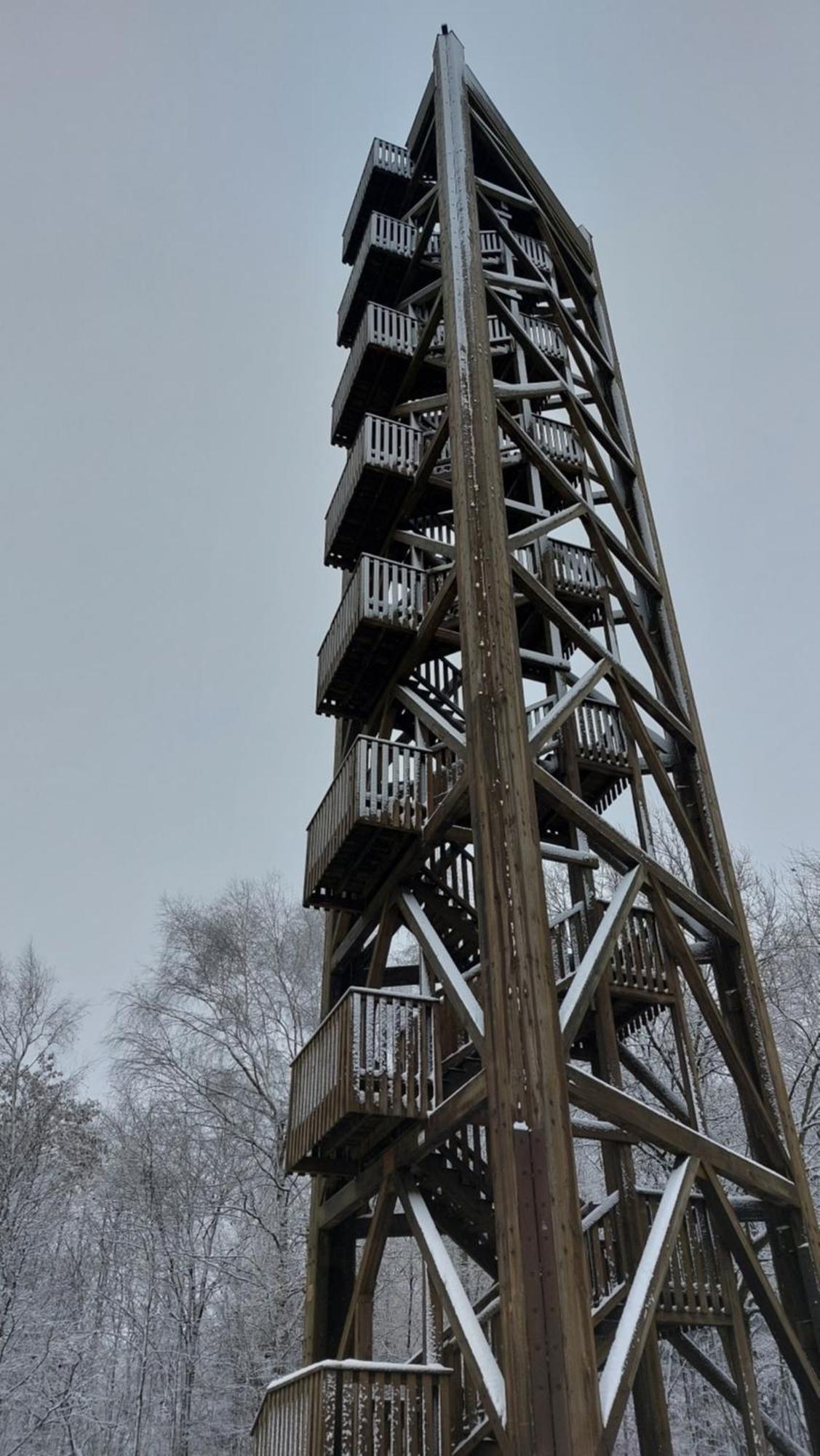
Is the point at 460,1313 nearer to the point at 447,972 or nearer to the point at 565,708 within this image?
the point at 447,972

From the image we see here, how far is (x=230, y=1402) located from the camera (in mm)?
21953

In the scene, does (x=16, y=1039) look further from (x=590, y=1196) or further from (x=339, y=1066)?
(x=339, y=1066)

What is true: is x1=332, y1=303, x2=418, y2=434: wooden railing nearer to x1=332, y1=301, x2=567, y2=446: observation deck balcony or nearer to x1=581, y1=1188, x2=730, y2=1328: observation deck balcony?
x1=332, y1=301, x2=567, y2=446: observation deck balcony

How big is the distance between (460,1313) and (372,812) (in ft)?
15.1

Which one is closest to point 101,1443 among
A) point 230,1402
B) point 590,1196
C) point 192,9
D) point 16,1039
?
point 230,1402

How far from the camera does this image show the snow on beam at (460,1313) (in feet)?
22.0

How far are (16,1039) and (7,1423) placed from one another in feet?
21.5

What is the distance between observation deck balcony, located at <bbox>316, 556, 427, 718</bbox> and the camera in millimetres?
12461

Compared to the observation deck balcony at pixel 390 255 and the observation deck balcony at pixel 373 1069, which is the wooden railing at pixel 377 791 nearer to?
the observation deck balcony at pixel 373 1069

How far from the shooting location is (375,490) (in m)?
14.2

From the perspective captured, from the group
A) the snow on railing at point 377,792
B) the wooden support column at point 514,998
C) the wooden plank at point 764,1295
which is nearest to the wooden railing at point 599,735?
the snow on railing at point 377,792

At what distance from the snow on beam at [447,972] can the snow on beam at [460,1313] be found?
1536 mm

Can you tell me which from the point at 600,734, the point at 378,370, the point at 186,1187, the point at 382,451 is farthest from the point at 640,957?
the point at 186,1187

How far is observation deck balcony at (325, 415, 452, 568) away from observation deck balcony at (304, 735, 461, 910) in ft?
13.3
